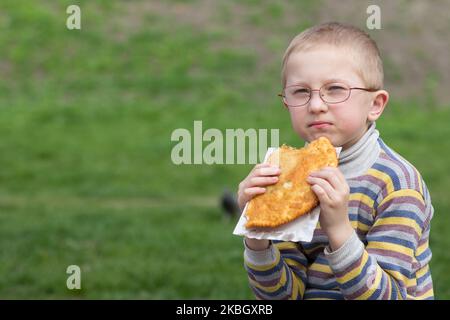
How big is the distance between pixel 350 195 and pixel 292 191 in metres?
0.23

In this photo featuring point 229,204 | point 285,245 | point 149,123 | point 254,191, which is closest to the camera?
point 254,191

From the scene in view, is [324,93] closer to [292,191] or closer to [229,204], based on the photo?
[292,191]

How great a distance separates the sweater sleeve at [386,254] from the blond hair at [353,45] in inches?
14.7

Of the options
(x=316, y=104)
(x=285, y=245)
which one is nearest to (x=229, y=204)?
(x=285, y=245)

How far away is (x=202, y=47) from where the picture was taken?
16.7 m

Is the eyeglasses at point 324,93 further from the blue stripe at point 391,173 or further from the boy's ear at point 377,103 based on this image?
the blue stripe at point 391,173

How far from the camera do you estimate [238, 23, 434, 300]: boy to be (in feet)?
8.64

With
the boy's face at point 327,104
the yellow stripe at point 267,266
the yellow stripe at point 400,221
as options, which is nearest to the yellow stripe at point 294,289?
the yellow stripe at point 267,266

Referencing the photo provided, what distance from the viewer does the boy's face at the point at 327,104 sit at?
2.76m

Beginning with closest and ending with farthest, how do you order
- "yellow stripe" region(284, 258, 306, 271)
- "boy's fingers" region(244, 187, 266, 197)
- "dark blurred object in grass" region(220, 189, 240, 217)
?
"boy's fingers" region(244, 187, 266, 197), "yellow stripe" region(284, 258, 306, 271), "dark blurred object in grass" region(220, 189, 240, 217)

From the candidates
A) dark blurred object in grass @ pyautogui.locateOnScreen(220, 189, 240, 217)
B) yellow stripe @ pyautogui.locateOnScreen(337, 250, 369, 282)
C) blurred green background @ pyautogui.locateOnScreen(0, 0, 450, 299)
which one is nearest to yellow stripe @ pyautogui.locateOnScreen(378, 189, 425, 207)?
yellow stripe @ pyautogui.locateOnScreen(337, 250, 369, 282)

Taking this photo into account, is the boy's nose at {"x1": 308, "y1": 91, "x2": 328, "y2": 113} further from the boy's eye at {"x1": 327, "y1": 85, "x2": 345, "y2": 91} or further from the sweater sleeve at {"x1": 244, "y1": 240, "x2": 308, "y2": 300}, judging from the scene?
the sweater sleeve at {"x1": 244, "y1": 240, "x2": 308, "y2": 300}

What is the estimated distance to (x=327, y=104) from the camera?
275 centimetres
